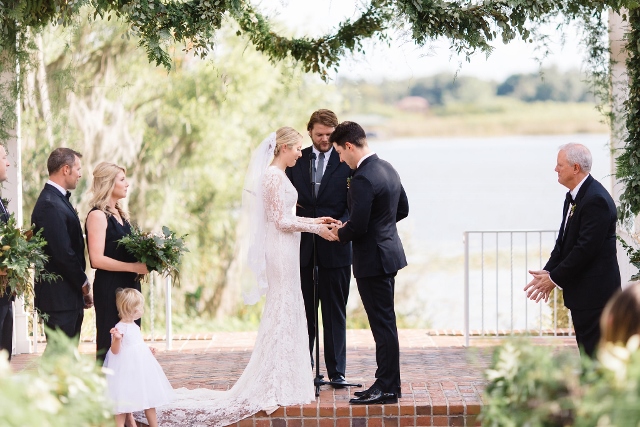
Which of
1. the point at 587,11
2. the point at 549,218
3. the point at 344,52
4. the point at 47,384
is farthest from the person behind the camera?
the point at 549,218

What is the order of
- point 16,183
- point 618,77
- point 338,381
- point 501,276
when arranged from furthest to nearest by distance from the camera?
point 501,276 < point 16,183 < point 618,77 < point 338,381

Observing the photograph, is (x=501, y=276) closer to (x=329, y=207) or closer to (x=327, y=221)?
(x=329, y=207)

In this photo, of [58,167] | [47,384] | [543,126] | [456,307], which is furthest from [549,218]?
[47,384]

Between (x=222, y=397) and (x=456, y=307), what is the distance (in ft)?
43.1

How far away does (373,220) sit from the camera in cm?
517

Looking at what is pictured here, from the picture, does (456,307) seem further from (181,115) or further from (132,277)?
(132,277)

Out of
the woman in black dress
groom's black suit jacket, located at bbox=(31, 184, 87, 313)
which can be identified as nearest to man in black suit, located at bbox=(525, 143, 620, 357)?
the woman in black dress

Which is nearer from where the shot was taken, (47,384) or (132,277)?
(47,384)

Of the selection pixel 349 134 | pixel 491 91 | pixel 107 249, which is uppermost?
pixel 491 91

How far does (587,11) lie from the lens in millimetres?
5934

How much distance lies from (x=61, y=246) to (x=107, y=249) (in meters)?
0.25

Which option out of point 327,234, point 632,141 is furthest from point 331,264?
point 632,141

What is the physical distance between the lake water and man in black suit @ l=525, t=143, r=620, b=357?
15.5 meters

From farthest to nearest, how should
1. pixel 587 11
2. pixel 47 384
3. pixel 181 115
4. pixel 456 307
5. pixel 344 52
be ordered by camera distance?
pixel 456 307, pixel 181 115, pixel 344 52, pixel 587 11, pixel 47 384
